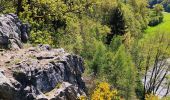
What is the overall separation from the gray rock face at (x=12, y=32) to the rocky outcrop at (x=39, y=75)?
3.47 ft

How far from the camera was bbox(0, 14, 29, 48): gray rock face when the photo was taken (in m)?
32.2

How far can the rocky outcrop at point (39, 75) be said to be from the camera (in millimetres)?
26578

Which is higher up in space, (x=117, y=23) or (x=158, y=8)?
(x=117, y=23)

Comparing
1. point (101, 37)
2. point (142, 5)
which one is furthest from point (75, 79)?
point (142, 5)

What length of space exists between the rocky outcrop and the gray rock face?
41.6 inches

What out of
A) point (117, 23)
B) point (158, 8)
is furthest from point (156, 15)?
point (117, 23)

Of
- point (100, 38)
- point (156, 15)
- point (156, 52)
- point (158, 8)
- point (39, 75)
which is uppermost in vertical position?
point (39, 75)

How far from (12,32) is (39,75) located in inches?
296

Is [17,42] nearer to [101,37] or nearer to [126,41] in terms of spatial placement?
[101,37]

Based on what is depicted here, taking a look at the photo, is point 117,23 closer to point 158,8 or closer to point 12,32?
point 12,32

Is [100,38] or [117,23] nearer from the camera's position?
[100,38]

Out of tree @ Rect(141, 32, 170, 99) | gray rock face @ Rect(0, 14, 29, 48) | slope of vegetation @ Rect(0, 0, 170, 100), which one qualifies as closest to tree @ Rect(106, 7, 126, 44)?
slope of vegetation @ Rect(0, 0, 170, 100)

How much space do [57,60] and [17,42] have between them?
4.33 metres

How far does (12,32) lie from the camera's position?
34.3 meters
